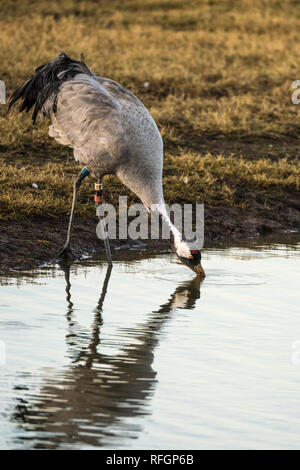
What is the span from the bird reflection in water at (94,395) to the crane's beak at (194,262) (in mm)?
1201

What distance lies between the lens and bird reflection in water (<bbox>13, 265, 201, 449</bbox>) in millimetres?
3998

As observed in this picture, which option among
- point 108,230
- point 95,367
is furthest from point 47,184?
point 95,367

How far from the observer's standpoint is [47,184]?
8617 mm

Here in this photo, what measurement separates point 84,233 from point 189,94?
16.8 feet

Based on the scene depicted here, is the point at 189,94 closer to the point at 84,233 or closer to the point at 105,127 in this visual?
the point at 84,233

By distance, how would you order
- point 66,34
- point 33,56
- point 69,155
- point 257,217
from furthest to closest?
1. point 66,34
2. point 33,56
3. point 69,155
4. point 257,217

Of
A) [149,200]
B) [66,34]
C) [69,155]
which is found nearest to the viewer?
[149,200]

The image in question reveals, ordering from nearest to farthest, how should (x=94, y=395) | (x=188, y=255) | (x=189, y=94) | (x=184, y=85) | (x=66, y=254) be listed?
(x=94, y=395) < (x=188, y=255) < (x=66, y=254) < (x=189, y=94) < (x=184, y=85)

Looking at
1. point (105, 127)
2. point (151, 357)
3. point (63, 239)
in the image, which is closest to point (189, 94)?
point (63, 239)

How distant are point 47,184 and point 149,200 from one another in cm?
175

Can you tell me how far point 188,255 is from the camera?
6863 mm

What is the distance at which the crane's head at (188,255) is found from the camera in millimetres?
6852

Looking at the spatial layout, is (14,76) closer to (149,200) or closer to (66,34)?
(66,34)

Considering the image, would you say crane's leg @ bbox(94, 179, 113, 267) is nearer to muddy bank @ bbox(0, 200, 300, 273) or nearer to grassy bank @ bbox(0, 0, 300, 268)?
muddy bank @ bbox(0, 200, 300, 273)
